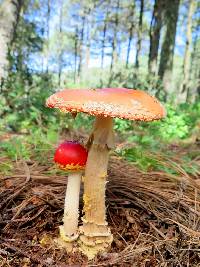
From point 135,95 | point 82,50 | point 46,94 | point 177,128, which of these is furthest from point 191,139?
point 82,50

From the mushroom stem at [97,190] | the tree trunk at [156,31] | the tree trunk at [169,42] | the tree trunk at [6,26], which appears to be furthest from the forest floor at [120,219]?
the tree trunk at [156,31]

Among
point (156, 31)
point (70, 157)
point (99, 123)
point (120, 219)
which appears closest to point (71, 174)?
point (70, 157)

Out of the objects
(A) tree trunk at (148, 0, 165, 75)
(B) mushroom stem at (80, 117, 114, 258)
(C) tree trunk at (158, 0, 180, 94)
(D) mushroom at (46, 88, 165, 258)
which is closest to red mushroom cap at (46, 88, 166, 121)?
(D) mushroom at (46, 88, 165, 258)

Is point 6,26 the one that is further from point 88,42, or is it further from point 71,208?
point 88,42

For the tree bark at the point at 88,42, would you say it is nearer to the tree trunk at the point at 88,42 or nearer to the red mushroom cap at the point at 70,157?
the tree trunk at the point at 88,42

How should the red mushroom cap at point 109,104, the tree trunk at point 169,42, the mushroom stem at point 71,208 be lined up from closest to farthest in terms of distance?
the red mushroom cap at point 109,104 → the mushroom stem at point 71,208 → the tree trunk at point 169,42

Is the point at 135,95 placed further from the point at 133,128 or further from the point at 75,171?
the point at 133,128
